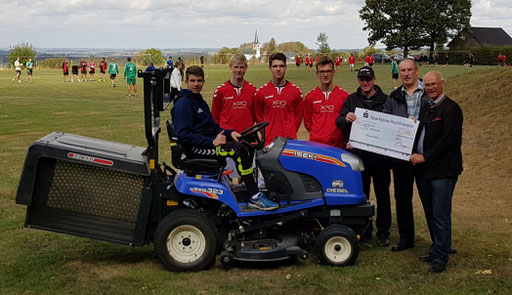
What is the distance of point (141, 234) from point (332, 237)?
1.95m

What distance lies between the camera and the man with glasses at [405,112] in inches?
261

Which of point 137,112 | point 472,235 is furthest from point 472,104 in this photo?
point 137,112

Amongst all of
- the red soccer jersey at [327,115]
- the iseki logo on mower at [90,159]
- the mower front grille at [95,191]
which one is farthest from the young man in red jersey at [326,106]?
the iseki logo on mower at [90,159]

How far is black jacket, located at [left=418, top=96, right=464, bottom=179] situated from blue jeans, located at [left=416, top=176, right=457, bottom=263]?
0.12 meters

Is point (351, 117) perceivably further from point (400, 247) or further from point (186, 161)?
point (186, 161)

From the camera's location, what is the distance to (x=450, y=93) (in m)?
20.3

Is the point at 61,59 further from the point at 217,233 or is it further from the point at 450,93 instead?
the point at 217,233

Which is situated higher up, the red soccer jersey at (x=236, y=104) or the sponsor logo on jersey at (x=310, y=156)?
the red soccer jersey at (x=236, y=104)

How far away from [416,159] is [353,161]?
25.3 inches

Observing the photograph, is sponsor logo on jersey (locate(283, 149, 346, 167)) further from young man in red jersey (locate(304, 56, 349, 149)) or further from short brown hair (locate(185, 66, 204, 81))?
short brown hair (locate(185, 66, 204, 81))

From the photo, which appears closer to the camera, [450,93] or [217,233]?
[217,233]

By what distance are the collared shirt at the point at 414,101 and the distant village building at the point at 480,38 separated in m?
84.5

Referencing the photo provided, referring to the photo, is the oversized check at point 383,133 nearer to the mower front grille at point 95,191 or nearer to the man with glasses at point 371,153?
the man with glasses at point 371,153

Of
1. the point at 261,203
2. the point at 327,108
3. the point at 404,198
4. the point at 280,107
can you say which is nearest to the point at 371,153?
the point at 404,198
